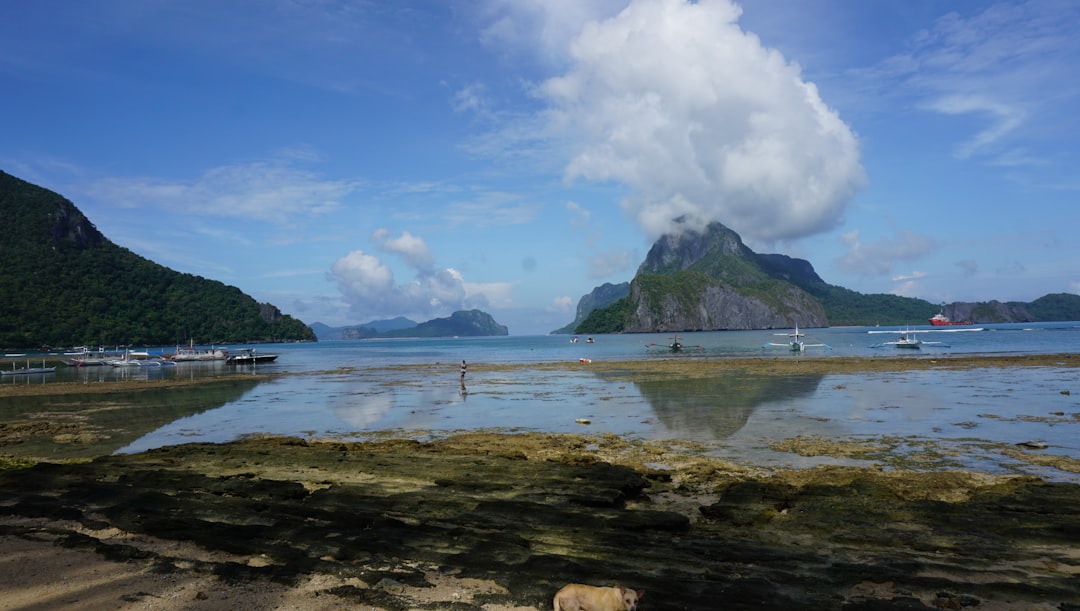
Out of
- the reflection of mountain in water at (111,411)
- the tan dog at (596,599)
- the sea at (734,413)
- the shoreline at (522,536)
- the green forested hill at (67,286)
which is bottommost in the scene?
the sea at (734,413)

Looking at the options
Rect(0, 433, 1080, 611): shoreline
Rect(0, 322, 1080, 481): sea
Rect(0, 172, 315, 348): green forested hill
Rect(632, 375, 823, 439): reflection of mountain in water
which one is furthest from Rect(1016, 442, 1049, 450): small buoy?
Rect(0, 172, 315, 348): green forested hill

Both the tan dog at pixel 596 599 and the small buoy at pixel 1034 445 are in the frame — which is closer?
the tan dog at pixel 596 599

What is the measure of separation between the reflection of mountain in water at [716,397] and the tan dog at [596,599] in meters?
16.1

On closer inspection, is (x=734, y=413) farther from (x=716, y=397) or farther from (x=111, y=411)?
(x=111, y=411)

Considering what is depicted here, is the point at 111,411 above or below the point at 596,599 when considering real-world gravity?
below

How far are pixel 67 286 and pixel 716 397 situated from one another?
191 metres

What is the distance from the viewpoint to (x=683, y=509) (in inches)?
472

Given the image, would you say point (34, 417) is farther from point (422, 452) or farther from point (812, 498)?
point (812, 498)

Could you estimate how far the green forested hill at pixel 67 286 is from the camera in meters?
145

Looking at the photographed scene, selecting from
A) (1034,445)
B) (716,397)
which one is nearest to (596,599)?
(1034,445)

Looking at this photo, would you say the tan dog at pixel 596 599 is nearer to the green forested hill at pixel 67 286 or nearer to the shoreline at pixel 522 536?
the shoreline at pixel 522 536

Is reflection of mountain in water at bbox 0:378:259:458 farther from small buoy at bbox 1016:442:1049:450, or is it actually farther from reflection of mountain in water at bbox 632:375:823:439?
small buoy at bbox 1016:442:1049:450

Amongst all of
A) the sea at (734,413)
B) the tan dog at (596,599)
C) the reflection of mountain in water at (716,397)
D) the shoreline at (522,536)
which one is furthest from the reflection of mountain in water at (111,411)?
the reflection of mountain in water at (716,397)

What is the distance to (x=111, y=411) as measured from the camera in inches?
1368
